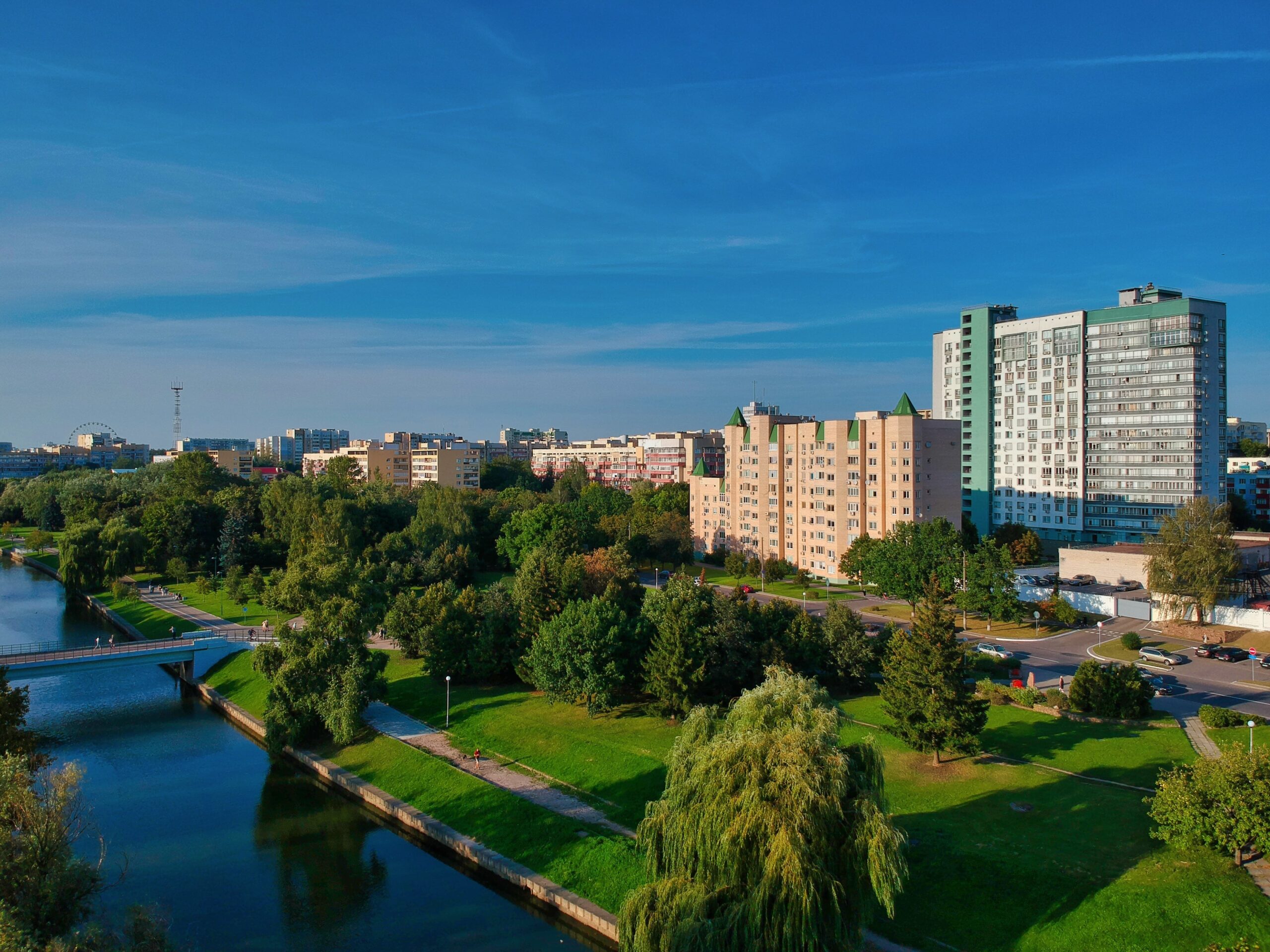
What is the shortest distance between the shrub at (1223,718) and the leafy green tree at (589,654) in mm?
18215

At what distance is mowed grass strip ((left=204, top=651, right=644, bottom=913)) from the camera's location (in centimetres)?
2111

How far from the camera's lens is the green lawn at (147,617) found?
4894 cm

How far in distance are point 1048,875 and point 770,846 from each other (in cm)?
730

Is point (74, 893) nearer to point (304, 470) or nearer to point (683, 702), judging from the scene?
point (683, 702)

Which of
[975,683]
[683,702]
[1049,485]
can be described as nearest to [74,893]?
[683,702]

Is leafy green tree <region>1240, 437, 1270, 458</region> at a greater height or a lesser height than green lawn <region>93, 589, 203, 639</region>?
greater

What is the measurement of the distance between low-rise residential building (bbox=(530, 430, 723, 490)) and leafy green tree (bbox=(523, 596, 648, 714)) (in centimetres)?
7162

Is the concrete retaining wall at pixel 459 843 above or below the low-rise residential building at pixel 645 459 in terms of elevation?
below

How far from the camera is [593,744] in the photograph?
28.7 meters

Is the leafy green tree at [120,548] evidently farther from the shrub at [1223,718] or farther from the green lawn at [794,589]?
the shrub at [1223,718]

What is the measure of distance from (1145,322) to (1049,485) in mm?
15017

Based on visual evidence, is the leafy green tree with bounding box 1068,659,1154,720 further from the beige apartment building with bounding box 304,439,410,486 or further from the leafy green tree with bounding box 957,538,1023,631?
the beige apartment building with bounding box 304,439,410,486

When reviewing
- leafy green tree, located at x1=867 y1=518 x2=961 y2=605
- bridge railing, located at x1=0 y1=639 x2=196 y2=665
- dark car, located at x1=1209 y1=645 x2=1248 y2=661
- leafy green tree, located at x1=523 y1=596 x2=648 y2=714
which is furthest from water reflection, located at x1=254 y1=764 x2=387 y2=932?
dark car, located at x1=1209 y1=645 x2=1248 y2=661

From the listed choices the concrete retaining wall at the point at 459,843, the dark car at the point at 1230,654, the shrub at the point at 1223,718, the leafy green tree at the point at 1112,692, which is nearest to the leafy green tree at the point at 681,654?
the concrete retaining wall at the point at 459,843
